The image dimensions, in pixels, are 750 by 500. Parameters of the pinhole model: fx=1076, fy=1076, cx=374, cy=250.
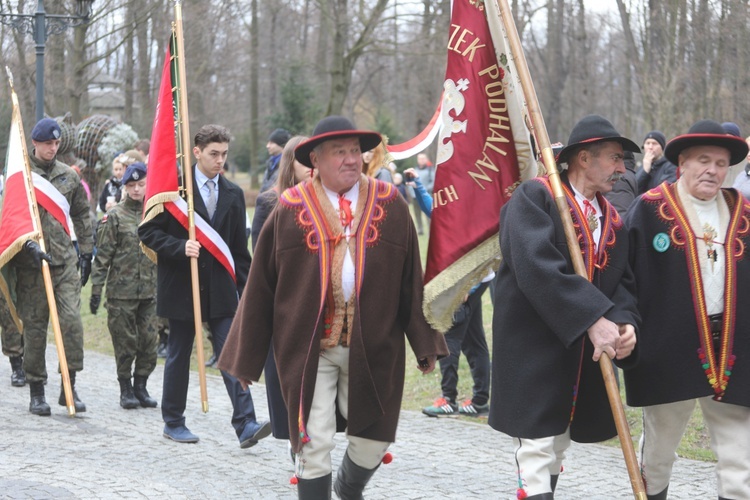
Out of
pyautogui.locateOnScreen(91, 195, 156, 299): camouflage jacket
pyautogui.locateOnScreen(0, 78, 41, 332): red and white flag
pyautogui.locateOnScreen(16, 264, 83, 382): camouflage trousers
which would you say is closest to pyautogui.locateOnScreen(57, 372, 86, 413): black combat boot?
pyautogui.locateOnScreen(16, 264, 83, 382): camouflage trousers

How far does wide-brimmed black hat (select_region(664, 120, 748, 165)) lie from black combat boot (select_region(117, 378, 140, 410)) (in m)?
5.29

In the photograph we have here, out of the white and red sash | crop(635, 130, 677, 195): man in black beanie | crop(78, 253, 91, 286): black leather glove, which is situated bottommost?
crop(78, 253, 91, 286): black leather glove

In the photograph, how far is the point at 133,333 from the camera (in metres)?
8.77

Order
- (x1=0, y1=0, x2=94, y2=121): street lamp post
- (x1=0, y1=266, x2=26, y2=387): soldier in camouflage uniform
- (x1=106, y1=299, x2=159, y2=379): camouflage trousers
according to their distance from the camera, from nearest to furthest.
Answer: (x1=106, y1=299, x2=159, y2=379): camouflage trousers < (x1=0, y1=266, x2=26, y2=387): soldier in camouflage uniform < (x1=0, y1=0, x2=94, y2=121): street lamp post

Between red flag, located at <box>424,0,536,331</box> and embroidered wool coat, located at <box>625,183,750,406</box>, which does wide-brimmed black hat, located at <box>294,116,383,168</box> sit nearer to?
red flag, located at <box>424,0,536,331</box>

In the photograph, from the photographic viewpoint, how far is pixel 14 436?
7.70 meters

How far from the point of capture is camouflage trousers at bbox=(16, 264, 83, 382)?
27.8 ft

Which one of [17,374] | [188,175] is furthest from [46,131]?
[17,374]

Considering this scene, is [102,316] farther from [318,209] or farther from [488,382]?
[318,209]

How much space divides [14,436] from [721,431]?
5.00 m

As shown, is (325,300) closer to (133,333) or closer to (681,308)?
(681,308)

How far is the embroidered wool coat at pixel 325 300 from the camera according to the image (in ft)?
16.3

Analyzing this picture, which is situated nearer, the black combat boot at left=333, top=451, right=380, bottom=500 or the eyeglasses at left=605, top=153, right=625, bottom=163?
the eyeglasses at left=605, top=153, right=625, bottom=163

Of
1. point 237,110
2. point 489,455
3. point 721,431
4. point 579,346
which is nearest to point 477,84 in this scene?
point 579,346
